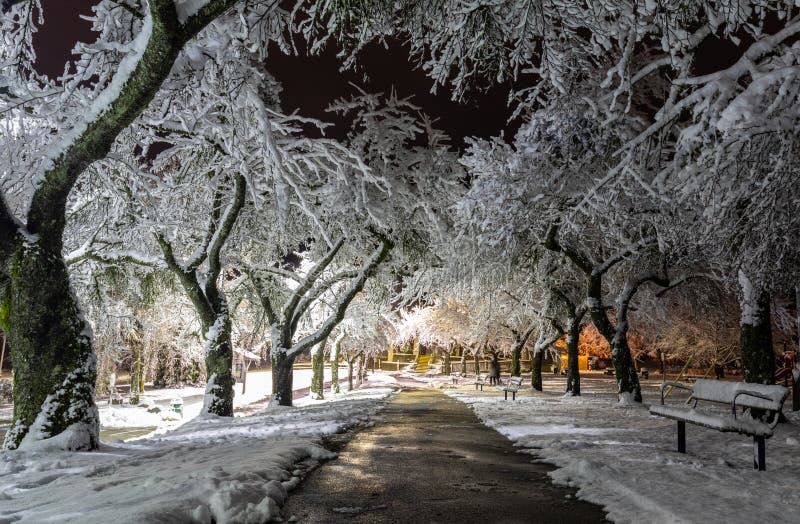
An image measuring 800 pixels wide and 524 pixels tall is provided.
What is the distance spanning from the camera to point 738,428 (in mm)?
5691

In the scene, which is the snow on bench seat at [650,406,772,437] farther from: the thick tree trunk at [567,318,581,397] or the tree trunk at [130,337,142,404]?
the tree trunk at [130,337,142,404]

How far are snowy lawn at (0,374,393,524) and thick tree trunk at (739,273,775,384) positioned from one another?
8.59 m

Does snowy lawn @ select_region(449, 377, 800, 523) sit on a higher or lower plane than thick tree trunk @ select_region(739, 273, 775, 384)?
lower

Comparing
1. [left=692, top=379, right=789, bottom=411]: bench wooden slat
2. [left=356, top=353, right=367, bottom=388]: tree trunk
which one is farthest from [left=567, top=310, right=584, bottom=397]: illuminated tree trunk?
[left=356, top=353, right=367, bottom=388]: tree trunk

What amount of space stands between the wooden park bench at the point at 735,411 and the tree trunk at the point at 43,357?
7712 millimetres

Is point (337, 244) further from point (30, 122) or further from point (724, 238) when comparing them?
point (724, 238)

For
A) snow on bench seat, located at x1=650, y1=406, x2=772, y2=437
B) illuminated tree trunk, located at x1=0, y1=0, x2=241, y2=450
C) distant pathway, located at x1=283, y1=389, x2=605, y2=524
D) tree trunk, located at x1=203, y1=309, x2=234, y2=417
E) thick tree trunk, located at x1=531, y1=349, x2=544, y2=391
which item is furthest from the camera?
thick tree trunk, located at x1=531, y1=349, x2=544, y2=391

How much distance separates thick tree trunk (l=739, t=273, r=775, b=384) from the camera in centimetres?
1020

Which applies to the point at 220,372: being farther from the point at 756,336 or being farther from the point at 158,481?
the point at 756,336

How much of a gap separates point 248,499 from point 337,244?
10.6 m

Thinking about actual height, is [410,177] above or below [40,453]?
above

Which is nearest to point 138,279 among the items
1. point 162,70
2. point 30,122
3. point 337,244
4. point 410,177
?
point 337,244

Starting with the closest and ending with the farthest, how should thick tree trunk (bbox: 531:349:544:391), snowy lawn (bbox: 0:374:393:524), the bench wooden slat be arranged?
snowy lawn (bbox: 0:374:393:524), the bench wooden slat, thick tree trunk (bbox: 531:349:544:391)

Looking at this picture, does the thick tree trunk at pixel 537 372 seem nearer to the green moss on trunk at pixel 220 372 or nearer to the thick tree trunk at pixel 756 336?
the thick tree trunk at pixel 756 336
